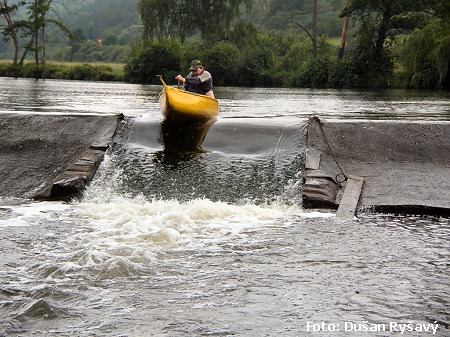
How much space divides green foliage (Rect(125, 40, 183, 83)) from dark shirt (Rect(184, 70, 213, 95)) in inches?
1435

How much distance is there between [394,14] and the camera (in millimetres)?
42594

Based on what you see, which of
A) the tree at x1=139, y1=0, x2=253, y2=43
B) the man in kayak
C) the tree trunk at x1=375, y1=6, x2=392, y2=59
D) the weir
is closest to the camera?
the weir

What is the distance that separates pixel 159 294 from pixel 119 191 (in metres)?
4.11

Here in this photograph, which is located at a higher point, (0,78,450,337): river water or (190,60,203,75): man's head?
(190,60,203,75): man's head

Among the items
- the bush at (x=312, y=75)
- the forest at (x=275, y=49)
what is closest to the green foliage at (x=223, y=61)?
the forest at (x=275, y=49)

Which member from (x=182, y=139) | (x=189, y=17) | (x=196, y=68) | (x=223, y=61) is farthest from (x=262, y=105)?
(x=189, y=17)

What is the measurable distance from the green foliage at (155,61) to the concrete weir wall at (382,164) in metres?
40.1

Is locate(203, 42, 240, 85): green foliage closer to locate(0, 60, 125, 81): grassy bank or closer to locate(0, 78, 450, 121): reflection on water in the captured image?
locate(0, 60, 125, 81): grassy bank

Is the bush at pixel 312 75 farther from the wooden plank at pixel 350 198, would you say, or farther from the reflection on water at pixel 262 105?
the wooden plank at pixel 350 198

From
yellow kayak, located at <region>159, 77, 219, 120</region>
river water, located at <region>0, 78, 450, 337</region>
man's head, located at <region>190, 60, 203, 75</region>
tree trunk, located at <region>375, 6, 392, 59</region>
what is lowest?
river water, located at <region>0, 78, 450, 337</region>

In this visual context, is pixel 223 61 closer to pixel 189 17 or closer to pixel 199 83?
pixel 189 17

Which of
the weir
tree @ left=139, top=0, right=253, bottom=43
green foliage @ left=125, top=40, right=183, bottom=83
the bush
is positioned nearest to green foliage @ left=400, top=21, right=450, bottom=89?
the bush

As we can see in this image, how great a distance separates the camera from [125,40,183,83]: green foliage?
4962 cm

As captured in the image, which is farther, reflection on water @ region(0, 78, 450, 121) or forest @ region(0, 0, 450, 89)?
forest @ region(0, 0, 450, 89)
